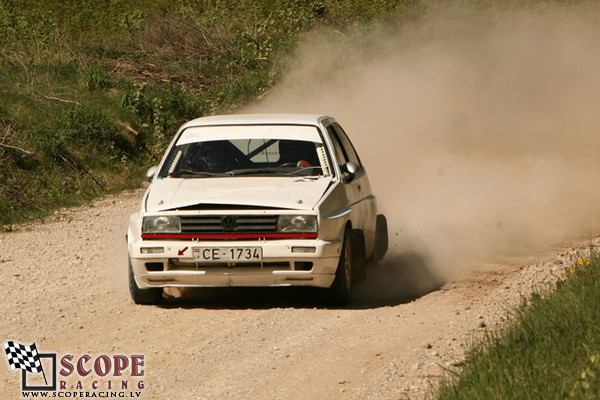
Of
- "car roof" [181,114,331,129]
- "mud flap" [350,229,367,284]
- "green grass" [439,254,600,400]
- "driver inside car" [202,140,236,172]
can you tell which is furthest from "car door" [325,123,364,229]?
"green grass" [439,254,600,400]

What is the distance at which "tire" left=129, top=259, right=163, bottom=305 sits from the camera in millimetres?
8938

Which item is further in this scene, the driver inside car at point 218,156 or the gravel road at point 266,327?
the driver inside car at point 218,156

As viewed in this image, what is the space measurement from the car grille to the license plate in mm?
148

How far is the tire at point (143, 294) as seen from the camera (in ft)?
29.3

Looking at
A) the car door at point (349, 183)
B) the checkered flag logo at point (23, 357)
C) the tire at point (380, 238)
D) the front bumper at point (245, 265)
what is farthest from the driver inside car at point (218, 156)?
the checkered flag logo at point (23, 357)

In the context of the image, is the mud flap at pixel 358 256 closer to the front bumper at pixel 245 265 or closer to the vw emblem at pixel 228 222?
the front bumper at pixel 245 265

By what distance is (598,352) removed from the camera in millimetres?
5824

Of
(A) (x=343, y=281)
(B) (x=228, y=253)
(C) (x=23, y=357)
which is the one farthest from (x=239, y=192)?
(C) (x=23, y=357)

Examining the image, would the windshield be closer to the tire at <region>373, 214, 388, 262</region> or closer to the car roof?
the car roof

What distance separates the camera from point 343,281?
8.76 metres

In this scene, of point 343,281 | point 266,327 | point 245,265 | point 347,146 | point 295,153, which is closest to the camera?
point 266,327

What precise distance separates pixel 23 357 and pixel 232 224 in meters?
2.10

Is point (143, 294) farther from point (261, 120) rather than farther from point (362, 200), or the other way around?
point (362, 200)

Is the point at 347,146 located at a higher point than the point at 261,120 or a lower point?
lower
